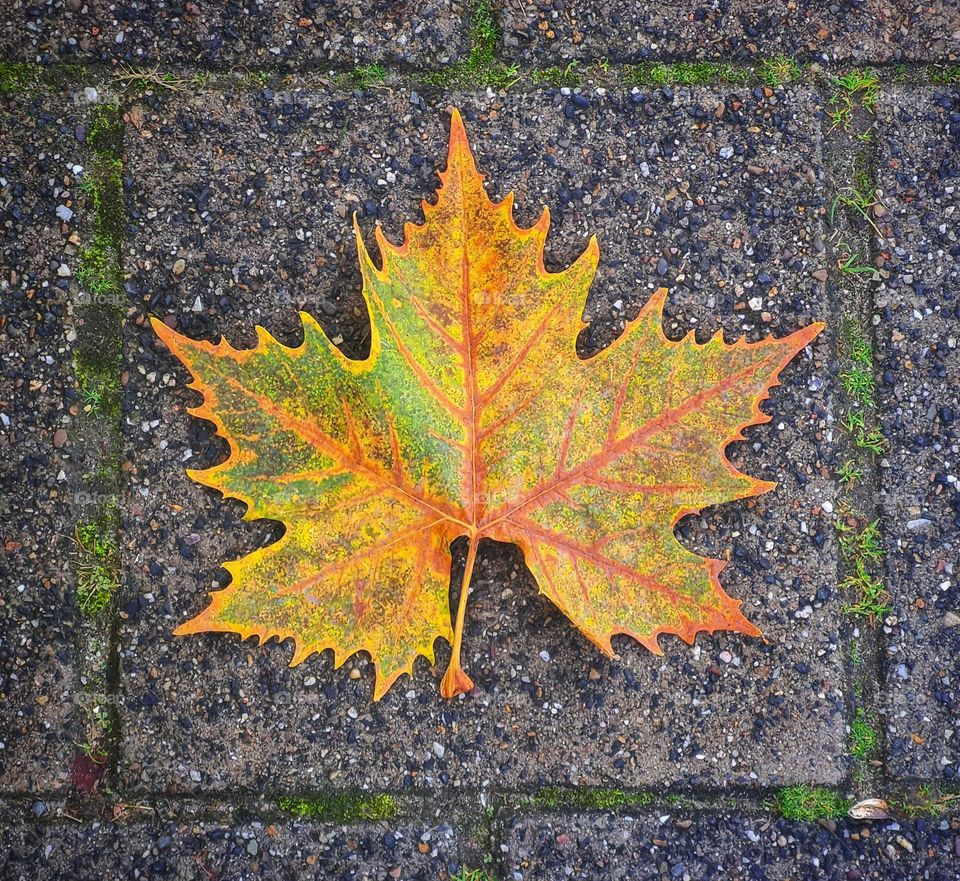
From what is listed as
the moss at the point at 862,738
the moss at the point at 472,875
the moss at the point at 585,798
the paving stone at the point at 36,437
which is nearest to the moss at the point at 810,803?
the moss at the point at 862,738

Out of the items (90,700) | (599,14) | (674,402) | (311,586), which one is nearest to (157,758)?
(90,700)

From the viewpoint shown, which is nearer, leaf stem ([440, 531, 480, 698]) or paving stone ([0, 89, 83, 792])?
leaf stem ([440, 531, 480, 698])

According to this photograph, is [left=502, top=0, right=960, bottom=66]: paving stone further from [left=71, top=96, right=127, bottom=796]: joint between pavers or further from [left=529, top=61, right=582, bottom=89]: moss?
[left=71, top=96, right=127, bottom=796]: joint between pavers

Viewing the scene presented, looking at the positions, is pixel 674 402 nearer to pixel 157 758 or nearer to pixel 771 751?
pixel 771 751

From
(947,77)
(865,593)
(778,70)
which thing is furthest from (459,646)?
(947,77)

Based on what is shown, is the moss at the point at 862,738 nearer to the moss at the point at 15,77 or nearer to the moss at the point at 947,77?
the moss at the point at 947,77

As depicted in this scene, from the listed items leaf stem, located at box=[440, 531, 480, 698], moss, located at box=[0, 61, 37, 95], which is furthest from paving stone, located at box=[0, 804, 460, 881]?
moss, located at box=[0, 61, 37, 95]
